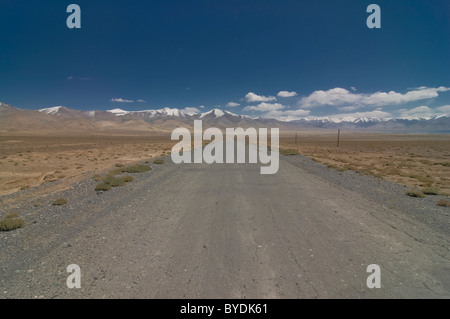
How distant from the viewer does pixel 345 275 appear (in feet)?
11.6

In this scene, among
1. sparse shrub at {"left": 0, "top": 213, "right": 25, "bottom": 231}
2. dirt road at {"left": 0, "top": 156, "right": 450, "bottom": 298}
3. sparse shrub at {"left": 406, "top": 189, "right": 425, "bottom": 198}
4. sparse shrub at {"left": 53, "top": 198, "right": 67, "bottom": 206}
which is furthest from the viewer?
sparse shrub at {"left": 406, "top": 189, "right": 425, "bottom": 198}

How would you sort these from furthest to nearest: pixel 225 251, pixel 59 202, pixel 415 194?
pixel 415 194
pixel 59 202
pixel 225 251

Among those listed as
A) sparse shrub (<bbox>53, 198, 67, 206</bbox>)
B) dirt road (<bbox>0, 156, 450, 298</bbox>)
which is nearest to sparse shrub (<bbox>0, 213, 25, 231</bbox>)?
dirt road (<bbox>0, 156, 450, 298</bbox>)

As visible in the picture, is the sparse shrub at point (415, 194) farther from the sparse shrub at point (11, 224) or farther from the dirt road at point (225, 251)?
the sparse shrub at point (11, 224)

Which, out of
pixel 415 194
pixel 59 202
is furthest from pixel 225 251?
pixel 415 194

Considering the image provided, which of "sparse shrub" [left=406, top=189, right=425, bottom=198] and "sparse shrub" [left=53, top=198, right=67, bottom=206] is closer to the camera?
"sparse shrub" [left=53, top=198, right=67, bottom=206]

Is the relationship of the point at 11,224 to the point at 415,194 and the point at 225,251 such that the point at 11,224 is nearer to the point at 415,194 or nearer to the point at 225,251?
the point at 225,251

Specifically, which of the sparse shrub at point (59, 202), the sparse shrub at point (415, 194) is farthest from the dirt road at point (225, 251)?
the sparse shrub at point (415, 194)

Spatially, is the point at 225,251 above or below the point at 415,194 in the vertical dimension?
below

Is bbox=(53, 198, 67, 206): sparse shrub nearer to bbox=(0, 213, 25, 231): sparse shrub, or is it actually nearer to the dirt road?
the dirt road

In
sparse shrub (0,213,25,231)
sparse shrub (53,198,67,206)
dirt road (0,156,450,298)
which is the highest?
sparse shrub (53,198,67,206)

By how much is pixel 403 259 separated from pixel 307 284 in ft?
7.38

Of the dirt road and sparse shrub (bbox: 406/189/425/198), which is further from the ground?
sparse shrub (bbox: 406/189/425/198)

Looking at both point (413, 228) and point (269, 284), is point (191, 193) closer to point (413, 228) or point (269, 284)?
point (269, 284)
